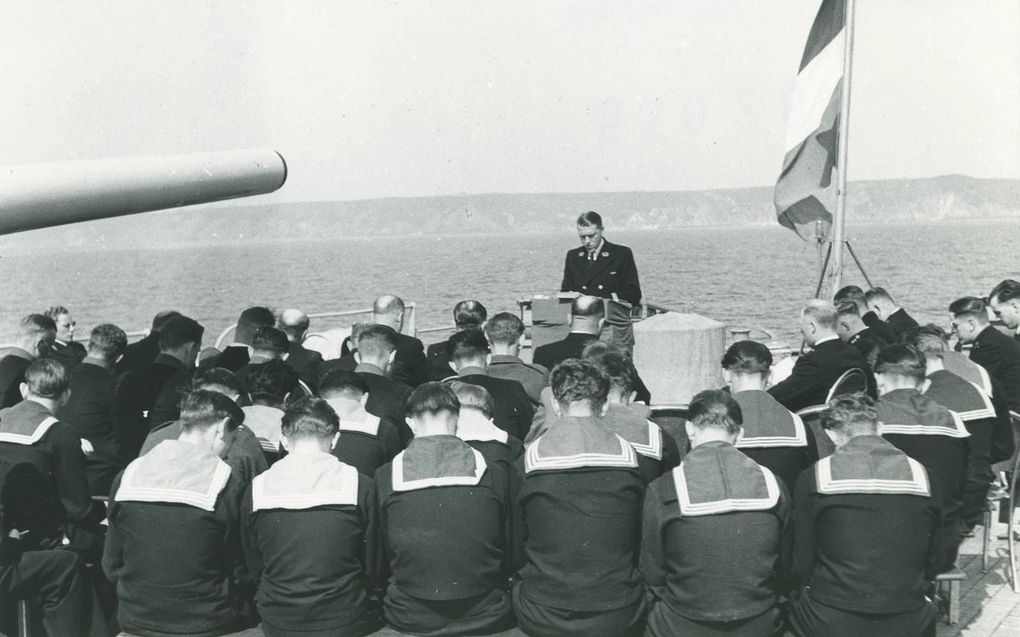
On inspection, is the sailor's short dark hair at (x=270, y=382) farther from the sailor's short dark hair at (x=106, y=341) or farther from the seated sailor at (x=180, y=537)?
the sailor's short dark hair at (x=106, y=341)

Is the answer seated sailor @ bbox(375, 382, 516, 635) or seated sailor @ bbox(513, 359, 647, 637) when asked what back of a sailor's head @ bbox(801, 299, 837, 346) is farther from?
seated sailor @ bbox(375, 382, 516, 635)

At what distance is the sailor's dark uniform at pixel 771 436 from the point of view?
4.58m

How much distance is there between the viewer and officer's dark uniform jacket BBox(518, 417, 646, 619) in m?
3.89

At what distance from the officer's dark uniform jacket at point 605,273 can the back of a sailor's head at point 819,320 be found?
117 inches

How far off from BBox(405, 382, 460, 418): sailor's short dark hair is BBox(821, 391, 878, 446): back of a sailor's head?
4.81ft

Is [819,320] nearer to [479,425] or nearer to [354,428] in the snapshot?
[479,425]

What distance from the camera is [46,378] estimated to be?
4703 millimetres

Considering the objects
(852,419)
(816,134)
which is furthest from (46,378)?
(816,134)

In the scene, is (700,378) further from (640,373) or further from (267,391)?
(267,391)

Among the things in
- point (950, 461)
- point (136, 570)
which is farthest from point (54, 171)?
point (950, 461)

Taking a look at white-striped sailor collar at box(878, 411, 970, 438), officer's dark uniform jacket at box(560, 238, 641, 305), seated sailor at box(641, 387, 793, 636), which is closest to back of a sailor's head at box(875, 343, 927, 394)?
white-striped sailor collar at box(878, 411, 970, 438)

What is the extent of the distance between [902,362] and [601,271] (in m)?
4.08

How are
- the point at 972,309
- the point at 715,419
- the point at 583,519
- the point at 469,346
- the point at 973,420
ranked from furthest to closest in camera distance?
the point at 972,309 < the point at 469,346 < the point at 973,420 < the point at 583,519 < the point at 715,419

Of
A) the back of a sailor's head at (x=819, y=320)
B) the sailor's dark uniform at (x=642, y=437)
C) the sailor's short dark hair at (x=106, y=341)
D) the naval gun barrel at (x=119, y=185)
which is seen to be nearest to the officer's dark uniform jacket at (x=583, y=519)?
the sailor's dark uniform at (x=642, y=437)
